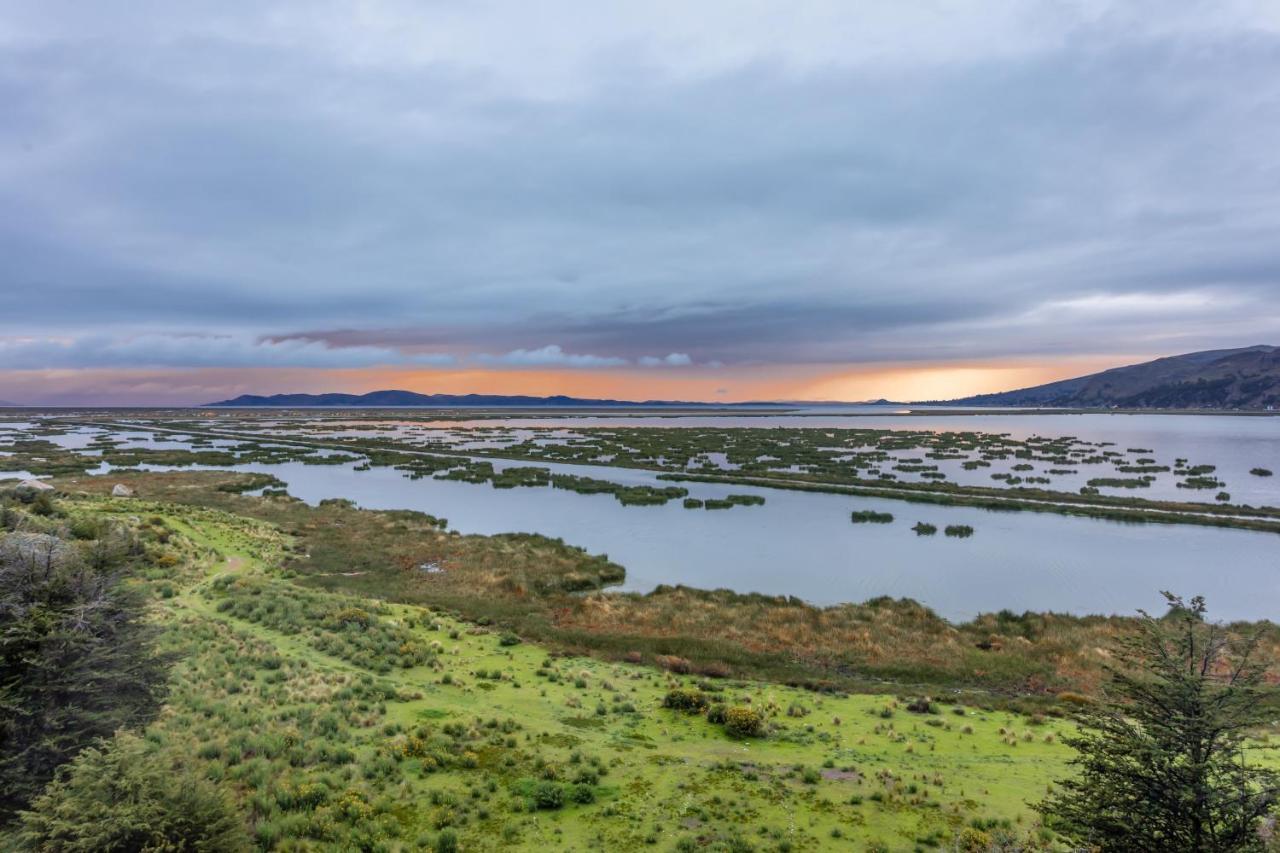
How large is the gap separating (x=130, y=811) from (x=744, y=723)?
1337 centimetres

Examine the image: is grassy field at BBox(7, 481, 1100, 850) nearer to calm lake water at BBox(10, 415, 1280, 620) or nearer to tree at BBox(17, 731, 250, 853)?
tree at BBox(17, 731, 250, 853)

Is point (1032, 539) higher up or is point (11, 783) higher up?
point (11, 783)

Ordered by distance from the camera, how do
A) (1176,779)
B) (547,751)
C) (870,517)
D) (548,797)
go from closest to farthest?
(1176,779) < (548,797) < (547,751) < (870,517)

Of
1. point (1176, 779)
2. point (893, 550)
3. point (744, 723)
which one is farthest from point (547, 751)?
point (893, 550)

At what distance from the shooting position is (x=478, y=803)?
12641mm

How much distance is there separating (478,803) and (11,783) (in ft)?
25.6

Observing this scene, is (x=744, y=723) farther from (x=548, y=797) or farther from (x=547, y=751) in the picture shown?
(x=548, y=797)

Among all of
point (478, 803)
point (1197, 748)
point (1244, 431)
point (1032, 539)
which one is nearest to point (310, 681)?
point (478, 803)

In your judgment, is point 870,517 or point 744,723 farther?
point 870,517

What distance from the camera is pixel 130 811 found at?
325 inches

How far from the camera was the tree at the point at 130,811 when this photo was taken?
26.4ft

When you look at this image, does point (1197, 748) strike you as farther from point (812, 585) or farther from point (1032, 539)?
point (1032, 539)

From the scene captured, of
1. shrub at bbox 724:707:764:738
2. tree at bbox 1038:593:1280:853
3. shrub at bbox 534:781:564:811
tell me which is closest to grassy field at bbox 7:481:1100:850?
shrub at bbox 534:781:564:811

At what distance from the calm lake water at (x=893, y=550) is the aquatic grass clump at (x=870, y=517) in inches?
32.3
